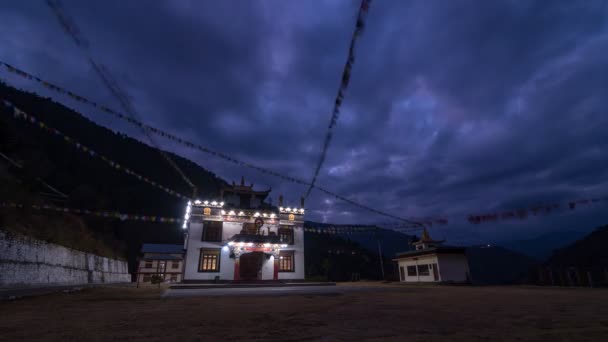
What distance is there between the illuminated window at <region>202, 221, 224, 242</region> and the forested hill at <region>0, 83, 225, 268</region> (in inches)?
783

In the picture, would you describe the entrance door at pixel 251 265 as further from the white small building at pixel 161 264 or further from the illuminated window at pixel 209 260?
the white small building at pixel 161 264

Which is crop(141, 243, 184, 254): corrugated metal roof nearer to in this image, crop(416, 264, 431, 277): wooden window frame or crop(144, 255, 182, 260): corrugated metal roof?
crop(144, 255, 182, 260): corrugated metal roof

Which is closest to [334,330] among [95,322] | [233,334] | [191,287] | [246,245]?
[233,334]

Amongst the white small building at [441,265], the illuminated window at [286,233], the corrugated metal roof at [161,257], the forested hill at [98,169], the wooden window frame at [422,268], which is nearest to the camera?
the illuminated window at [286,233]

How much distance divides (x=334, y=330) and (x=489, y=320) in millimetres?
3537

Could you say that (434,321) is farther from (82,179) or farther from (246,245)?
(82,179)

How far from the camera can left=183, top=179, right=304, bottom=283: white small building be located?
2467 cm

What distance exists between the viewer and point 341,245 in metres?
78.0

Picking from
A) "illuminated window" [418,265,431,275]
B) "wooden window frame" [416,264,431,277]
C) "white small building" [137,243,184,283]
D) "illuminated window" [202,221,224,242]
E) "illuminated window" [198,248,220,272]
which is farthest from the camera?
"white small building" [137,243,184,283]

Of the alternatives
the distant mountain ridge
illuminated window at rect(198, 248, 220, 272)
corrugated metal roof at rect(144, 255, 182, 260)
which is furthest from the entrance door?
the distant mountain ridge

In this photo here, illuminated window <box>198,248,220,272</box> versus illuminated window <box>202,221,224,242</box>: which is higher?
illuminated window <box>202,221,224,242</box>

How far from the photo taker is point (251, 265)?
26.1m

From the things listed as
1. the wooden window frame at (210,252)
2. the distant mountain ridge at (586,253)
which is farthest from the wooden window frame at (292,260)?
the distant mountain ridge at (586,253)

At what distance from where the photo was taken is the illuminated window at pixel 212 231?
25655 mm
